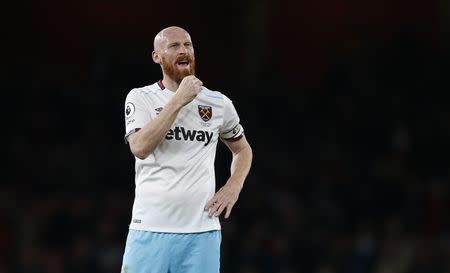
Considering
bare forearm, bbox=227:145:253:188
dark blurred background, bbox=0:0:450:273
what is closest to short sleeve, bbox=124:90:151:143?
bare forearm, bbox=227:145:253:188

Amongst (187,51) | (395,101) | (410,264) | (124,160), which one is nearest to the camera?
(187,51)

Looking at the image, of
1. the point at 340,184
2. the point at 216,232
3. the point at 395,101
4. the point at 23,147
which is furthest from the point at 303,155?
the point at 216,232

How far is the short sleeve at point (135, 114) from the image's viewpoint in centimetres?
444

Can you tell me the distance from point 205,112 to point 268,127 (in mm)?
8164

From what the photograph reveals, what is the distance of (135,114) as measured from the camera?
4480 mm

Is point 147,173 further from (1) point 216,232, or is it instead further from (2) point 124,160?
(2) point 124,160

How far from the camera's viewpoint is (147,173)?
451cm

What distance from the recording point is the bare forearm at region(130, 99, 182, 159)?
13.9 ft

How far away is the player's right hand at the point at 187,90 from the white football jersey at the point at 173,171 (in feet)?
0.84

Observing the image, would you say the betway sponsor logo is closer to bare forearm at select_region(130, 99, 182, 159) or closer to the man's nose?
bare forearm at select_region(130, 99, 182, 159)

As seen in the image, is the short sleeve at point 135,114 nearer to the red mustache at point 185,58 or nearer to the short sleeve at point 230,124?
the red mustache at point 185,58

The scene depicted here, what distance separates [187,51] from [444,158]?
835 centimetres

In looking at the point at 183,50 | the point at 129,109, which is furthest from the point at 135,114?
the point at 183,50

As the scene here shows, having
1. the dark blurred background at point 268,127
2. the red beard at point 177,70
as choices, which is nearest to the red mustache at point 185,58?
the red beard at point 177,70
